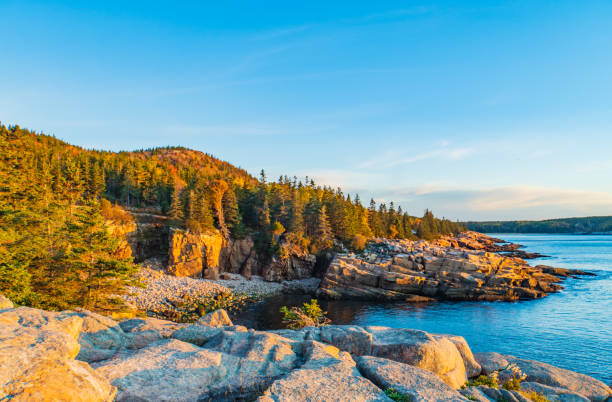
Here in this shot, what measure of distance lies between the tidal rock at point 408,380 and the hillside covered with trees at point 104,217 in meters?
18.1

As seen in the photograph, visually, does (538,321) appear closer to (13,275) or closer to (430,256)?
(430,256)

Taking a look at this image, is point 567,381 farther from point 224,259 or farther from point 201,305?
point 224,259

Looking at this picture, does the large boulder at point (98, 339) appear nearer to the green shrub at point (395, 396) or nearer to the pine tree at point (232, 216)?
the green shrub at point (395, 396)

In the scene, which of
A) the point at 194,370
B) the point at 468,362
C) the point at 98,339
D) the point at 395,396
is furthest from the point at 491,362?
the point at 98,339

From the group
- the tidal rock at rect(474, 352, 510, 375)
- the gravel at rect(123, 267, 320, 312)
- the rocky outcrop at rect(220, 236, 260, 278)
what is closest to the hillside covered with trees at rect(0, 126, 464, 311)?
the rocky outcrop at rect(220, 236, 260, 278)

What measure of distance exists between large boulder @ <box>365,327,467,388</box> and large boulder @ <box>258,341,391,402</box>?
12.0 ft

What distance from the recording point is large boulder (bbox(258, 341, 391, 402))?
7.69 m

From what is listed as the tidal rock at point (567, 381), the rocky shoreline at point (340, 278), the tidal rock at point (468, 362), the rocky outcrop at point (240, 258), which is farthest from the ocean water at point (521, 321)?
the rocky outcrop at point (240, 258)

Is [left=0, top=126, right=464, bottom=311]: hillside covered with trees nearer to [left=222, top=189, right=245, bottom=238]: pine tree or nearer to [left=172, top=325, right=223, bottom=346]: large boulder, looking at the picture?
[left=222, top=189, right=245, bottom=238]: pine tree

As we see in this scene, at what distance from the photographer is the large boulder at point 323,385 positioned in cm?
769

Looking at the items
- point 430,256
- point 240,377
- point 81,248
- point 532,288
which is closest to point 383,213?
point 430,256

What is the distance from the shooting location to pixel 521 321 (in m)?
33.2

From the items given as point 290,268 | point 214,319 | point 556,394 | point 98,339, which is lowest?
point 290,268

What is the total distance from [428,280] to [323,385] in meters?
42.4
